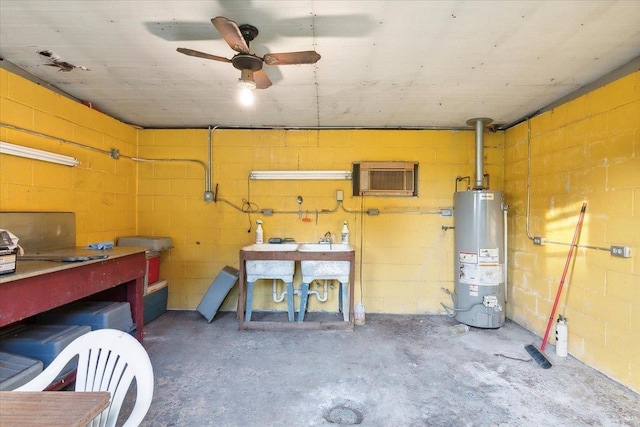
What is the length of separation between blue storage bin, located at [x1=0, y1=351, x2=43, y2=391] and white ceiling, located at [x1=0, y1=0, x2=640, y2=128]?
2016 millimetres

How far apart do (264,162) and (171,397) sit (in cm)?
271

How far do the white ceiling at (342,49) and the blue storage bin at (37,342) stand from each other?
1.96 m

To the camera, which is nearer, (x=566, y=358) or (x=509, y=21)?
(x=509, y=21)

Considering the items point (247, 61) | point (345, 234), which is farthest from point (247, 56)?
point (345, 234)

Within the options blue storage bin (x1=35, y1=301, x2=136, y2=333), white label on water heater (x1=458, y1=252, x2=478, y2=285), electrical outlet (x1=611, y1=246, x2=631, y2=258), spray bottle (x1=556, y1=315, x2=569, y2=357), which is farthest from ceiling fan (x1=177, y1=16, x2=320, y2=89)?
spray bottle (x1=556, y1=315, x2=569, y2=357)

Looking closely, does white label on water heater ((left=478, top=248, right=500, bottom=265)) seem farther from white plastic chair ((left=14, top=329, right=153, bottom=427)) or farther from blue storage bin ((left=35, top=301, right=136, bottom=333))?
blue storage bin ((left=35, top=301, right=136, bottom=333))

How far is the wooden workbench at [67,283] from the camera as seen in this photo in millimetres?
1679

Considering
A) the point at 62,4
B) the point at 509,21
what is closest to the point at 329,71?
the point at 509,21

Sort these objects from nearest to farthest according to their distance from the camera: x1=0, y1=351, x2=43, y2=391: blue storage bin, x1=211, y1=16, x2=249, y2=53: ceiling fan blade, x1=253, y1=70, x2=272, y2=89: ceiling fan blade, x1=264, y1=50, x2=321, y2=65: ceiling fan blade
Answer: x1=211, y1=16, x2=249, y2=53: ceiling fan blade
x1=0, y1=351, x2=43, y2=391: blue storage bin
x1=264, y1=50, x2=321, y2=65: ceiling fan blade
x1=253, y1=70, x2=272, y2=89: ceiling fan blade

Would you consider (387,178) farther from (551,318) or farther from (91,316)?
(91,316)

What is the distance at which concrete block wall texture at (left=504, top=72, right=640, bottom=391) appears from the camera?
2.30 metres

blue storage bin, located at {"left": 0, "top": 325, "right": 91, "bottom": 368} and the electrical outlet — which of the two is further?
the electrical outlet

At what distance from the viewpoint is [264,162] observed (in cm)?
405

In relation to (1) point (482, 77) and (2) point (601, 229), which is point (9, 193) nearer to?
(1) point (482, 77)
